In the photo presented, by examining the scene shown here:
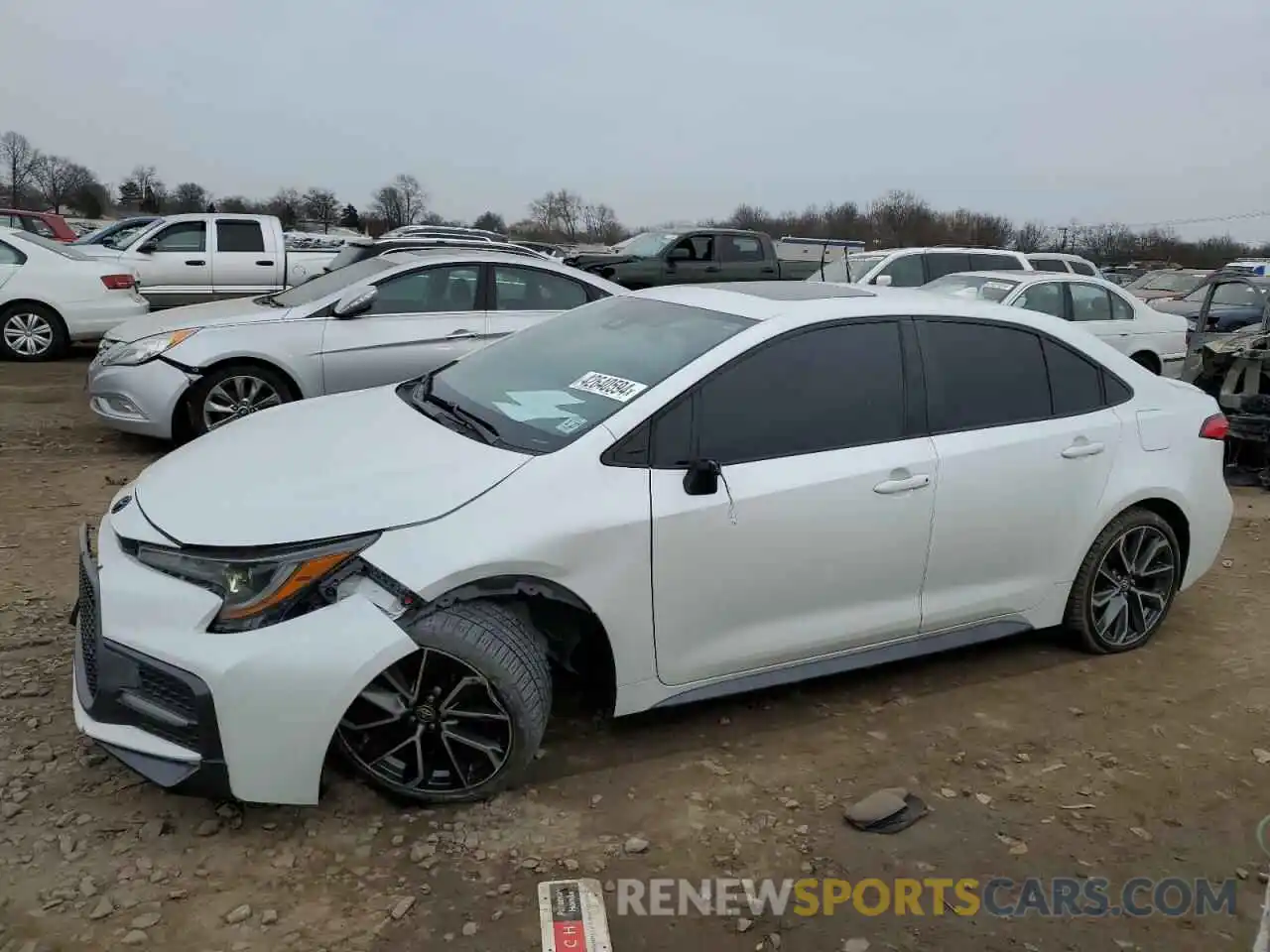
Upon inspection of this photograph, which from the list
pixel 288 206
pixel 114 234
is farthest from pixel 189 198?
pixel 114 234

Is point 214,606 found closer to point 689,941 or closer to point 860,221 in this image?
point 689,941

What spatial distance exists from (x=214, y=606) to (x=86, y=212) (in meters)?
67.2

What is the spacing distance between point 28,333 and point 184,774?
10.1 m

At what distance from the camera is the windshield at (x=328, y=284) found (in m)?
7.42

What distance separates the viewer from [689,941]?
2607mm

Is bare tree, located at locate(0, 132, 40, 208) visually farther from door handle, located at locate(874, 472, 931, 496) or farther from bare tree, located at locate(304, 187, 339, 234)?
door handle, located at locate(874, 472, 931, 496)

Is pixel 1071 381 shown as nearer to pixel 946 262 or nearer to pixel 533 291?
pixel 533 291

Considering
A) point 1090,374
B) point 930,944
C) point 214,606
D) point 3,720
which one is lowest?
point 930,944

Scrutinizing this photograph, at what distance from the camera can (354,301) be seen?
23.5 ft

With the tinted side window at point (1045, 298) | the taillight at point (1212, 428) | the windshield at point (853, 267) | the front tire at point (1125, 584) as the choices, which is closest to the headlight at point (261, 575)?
the front tire at point (1125, 584)

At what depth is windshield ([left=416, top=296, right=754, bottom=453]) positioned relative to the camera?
134 inches

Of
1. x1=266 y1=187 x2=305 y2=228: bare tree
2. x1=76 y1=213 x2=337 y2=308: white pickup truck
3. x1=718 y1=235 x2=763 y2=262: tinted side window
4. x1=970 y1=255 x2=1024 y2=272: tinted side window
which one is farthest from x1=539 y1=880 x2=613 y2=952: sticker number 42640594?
x1=266 y1=187 x2=305 y2=228: bare tree

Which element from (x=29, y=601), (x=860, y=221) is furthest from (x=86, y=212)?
(x=29, y=601)

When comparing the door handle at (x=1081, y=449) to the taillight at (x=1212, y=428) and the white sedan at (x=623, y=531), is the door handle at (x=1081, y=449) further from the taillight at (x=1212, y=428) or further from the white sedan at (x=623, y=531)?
the taillight at (x=1212, y=428)
